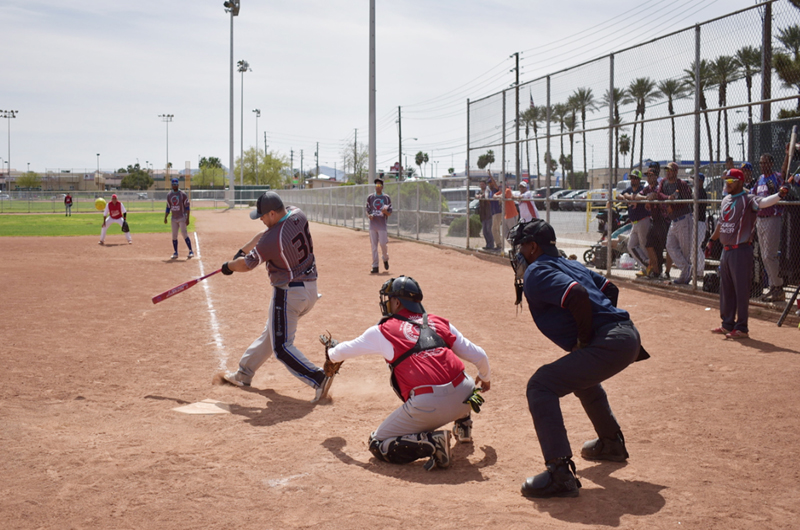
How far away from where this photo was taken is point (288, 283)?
6.41 metres

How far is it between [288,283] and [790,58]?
799cm

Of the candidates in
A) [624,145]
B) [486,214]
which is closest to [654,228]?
[624,145]

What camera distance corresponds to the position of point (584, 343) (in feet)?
13.8

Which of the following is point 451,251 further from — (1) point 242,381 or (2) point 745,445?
(2) point 745,445

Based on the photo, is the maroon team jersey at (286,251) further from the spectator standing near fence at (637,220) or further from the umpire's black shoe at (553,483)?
the spectator standing near fence at (637,220)

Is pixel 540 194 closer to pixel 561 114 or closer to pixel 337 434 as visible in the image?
pixel 561 114

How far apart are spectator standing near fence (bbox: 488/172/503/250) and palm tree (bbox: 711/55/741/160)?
8.82 metres

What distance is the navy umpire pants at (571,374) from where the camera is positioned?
411 centimetres

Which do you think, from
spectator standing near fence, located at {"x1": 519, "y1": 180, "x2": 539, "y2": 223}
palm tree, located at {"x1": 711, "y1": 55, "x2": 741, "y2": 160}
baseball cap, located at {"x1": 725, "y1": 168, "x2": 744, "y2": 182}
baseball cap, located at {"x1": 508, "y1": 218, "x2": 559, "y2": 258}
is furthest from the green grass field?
baseball cap, located at {"x1": 508, "y1": 218, "x2": 559, "y2": 258}

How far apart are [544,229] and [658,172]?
31.2 ft

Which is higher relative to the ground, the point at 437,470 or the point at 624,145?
the point at 624,145

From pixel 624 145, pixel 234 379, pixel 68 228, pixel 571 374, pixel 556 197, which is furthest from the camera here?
pixel 68 228

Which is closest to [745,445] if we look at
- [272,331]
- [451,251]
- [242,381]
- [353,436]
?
[353,436]

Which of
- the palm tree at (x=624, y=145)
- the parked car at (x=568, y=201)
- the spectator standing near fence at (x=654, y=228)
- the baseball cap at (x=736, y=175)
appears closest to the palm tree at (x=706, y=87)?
the spectator standing near fence at (x=654, y=228)
